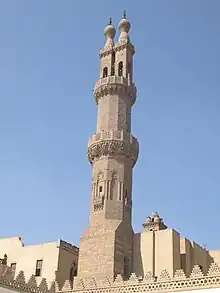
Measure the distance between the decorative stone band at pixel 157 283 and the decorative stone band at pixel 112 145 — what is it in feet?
25.1

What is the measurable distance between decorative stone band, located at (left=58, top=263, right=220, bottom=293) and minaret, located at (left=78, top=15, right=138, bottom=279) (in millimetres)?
1542

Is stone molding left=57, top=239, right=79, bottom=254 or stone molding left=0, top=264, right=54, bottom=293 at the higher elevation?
stone molding left=57, top=239, right=79, bottom=254

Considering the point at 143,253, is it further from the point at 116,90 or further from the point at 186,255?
the point at 116,90

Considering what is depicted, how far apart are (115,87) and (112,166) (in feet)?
17.6

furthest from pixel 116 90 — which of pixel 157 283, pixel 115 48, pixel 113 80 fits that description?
Result: pixel 157 283

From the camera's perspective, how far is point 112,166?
30.6 m

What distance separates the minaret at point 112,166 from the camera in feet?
92.4

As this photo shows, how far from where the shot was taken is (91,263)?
2816cm

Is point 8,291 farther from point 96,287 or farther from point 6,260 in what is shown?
point 6,260

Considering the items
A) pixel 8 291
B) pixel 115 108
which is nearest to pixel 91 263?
pixel 8 291

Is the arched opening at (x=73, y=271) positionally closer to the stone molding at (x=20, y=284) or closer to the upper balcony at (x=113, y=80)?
the stone molding at (x=20, y=284)

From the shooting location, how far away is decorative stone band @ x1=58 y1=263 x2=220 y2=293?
22.3 metres

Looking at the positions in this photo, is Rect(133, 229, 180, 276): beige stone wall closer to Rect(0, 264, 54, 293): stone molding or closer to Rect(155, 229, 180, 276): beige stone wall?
Rect(155, 229, 180, 276): beige stone wall

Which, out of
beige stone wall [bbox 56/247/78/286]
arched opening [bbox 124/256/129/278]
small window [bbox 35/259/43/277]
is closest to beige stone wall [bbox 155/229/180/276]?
arched opening [bbox 124/256/129/278]
